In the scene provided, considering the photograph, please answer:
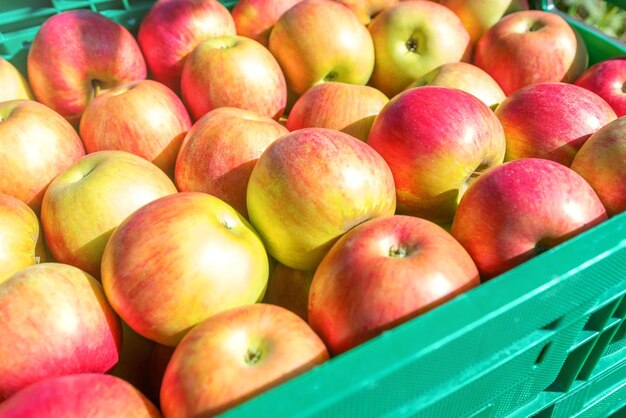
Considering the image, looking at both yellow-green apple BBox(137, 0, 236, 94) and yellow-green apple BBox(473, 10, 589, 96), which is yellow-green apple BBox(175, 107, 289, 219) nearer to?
yellow-green apple BBox(137, 0, 236, 94)

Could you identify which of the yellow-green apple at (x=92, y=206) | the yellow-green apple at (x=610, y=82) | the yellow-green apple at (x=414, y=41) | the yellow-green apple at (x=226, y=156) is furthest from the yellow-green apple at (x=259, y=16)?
the yellow-green apple at (x=610, y=82)

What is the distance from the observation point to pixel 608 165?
107 centimetres

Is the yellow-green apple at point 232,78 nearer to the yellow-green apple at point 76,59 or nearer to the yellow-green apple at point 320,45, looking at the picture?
the yellow-green apple at point 320,45

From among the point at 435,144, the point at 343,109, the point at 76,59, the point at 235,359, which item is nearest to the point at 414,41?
the point at 343,109

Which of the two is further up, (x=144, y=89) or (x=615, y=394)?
(x=144, y=89)

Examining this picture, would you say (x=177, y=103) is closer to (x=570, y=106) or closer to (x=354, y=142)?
(x=354, y=142)

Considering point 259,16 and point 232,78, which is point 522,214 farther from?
point 259,16

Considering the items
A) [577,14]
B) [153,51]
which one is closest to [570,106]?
[153,51]

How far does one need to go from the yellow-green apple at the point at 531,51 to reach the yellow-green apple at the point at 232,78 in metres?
0.64

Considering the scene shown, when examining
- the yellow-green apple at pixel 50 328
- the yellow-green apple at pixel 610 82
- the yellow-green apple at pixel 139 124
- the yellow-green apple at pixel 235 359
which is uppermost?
the yellow-green apple at pixel 610 82

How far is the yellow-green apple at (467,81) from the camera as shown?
4.57 feet

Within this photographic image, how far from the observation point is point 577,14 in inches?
99.6

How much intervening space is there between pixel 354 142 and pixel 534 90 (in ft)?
1.68

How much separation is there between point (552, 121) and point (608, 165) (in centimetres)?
18
